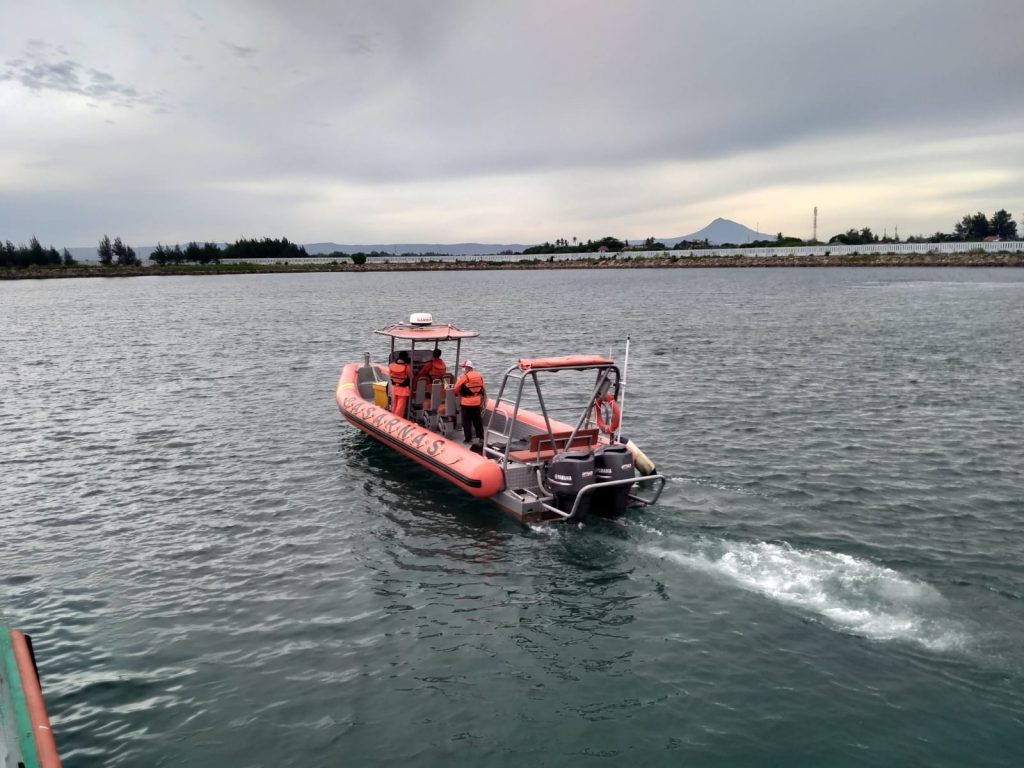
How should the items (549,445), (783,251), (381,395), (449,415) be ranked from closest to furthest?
1. (549,445)
2. (449,415)
3. (381,395)
4. (783,251)

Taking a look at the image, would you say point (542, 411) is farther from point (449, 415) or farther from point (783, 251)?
point (783, 251)

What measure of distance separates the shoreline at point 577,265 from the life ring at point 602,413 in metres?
118

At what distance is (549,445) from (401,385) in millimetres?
4355

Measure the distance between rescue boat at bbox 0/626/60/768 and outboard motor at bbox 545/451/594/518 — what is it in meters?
6.95

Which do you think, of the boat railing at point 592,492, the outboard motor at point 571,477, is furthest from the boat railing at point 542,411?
the boat railing at point 592,492

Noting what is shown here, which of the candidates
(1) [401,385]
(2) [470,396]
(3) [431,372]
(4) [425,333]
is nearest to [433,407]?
(3) [431,372]

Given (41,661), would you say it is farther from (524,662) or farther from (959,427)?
(959,427)

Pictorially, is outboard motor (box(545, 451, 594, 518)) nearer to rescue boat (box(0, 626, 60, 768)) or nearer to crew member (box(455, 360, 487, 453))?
crew member (box(455, 360, 487, 453))

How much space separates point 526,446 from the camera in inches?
546

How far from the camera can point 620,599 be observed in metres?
9.45

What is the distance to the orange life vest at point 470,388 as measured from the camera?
13852mm

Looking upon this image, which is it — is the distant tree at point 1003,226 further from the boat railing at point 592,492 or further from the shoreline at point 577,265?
the boat railing at point 592,492

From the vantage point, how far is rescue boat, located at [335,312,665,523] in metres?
11.3

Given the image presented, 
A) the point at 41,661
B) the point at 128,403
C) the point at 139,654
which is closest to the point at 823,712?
the point at 139,654
